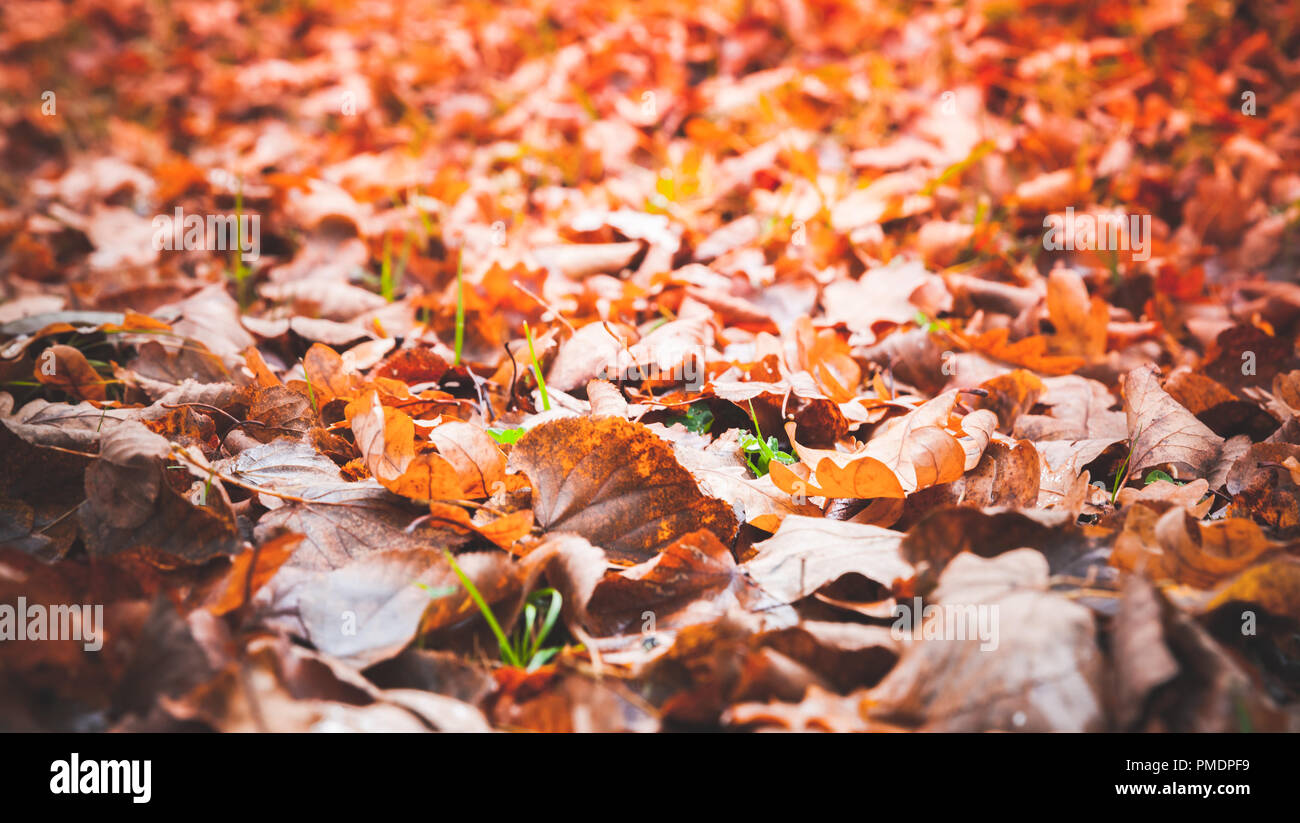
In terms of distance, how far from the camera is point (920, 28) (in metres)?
3.03

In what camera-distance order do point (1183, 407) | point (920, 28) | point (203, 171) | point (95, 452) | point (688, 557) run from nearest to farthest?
point (688, 557) < point (95, 452) < point (1183, 407) < point (203, 171) < point (920, 28)

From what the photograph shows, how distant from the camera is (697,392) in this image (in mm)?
1414

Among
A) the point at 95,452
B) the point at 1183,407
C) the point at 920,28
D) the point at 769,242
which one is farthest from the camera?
the point at 920,28

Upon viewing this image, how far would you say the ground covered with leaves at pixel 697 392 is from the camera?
0.87 meters

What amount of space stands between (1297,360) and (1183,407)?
0.43 m

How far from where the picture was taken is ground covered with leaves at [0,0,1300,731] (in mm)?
865

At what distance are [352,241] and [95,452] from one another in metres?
1.11

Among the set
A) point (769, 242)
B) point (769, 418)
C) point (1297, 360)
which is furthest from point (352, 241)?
point (1297, 360)

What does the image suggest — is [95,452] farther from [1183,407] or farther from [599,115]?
[599,115]
